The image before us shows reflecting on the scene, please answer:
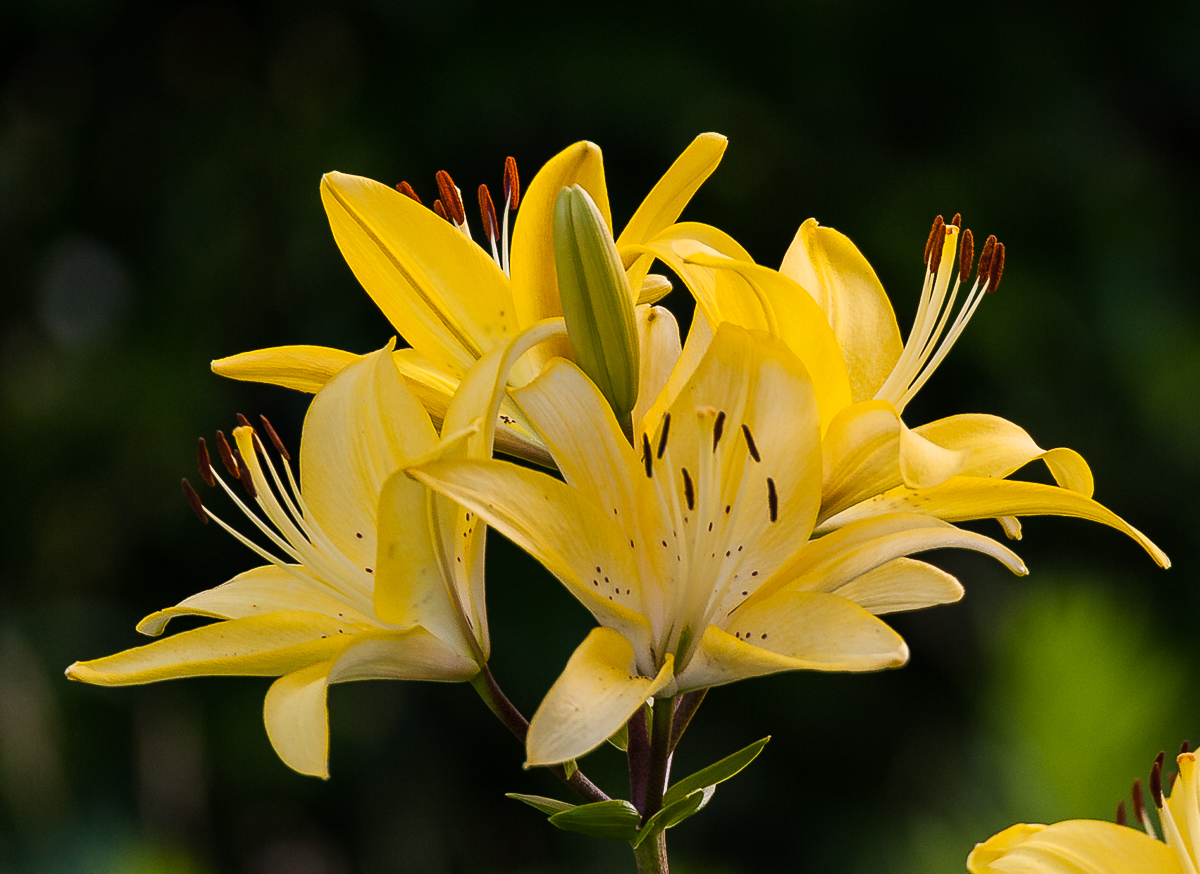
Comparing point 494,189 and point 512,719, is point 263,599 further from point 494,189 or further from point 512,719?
point 494,189

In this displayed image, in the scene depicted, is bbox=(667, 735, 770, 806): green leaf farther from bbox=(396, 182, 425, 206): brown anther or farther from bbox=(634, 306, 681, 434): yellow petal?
bbox=(396, 182, 425, 206): brown anther

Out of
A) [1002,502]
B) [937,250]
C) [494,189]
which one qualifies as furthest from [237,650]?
[494,189]

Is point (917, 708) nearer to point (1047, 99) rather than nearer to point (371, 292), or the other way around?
point (1047, 99)

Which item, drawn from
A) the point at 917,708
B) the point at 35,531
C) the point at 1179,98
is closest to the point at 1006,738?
the point at 917,708

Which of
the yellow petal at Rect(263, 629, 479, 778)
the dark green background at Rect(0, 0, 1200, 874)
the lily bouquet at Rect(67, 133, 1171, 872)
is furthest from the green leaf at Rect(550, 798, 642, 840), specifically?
the dark green background at Rect(0, 0, 1200, 874)

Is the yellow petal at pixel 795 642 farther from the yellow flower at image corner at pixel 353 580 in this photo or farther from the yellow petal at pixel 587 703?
the yellow flower at image corner at pixel 353 580
